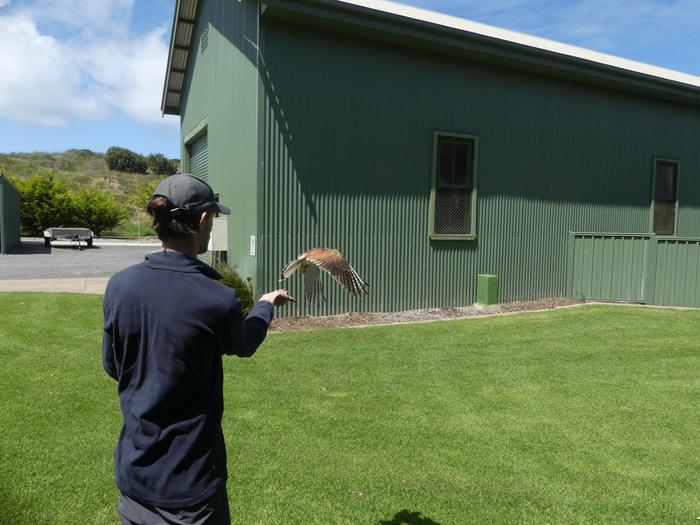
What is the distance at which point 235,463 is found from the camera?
4.24 metres

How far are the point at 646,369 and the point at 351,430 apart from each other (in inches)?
169

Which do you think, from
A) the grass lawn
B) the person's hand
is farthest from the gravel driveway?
the person's hand

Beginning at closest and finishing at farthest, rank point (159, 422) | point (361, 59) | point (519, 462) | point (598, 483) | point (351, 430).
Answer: point (159, 422)
point (598, 483)
point (519, 462)
point (351, 430)
point (361, 59)

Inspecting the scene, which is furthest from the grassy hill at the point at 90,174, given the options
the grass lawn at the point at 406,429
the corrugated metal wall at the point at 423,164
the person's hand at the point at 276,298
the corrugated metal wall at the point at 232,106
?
the person's hand at the point at 276,298

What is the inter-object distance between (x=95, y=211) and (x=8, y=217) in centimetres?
1411

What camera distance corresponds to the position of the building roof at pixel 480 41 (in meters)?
9.28

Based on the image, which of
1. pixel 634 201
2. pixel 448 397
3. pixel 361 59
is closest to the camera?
pixel 448 397

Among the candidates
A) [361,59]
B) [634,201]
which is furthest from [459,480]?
[634,201]

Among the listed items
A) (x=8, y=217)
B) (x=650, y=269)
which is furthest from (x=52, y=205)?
(x=650, y=269)

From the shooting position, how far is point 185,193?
211 centimetres

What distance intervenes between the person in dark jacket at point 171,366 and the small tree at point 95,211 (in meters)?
37.8

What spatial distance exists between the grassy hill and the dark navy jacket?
4353 cm

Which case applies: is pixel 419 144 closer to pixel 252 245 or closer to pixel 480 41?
pixel 480 41

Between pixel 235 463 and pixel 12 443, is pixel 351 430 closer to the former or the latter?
pixel 235 463
